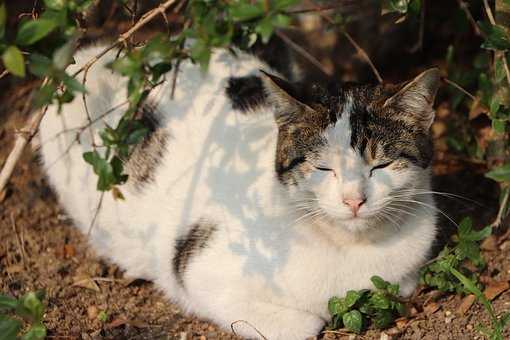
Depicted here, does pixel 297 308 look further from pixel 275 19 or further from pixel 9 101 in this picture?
pixel 9 101

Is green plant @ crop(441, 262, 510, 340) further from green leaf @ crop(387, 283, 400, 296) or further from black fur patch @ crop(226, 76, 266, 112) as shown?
black fur patch @ crop(226, 76, 266, 112)

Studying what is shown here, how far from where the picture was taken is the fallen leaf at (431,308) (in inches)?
126

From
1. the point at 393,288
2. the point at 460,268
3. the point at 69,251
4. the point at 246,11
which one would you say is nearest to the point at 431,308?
the point at 460,268

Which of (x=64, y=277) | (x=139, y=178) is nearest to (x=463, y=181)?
(x=139, y=178)

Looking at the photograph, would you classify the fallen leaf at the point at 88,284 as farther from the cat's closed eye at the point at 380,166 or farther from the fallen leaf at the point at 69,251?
the cat's closed eye at the point at 380,166

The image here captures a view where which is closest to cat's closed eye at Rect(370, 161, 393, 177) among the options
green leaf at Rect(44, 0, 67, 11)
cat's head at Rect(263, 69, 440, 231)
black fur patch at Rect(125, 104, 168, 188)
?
cat's head at Rect(263, 69, 440, 231)

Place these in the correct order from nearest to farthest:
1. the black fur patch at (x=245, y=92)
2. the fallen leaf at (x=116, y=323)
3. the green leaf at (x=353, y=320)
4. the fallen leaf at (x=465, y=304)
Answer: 1. the green leaf at (x=353, y=320)
2. the fallen leaf at (x=465, y=304)
3. the fallen leaf at (x=116, y=323)
4. the black fur patch at (x=245, y=92)

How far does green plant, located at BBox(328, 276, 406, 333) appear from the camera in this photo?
292cm

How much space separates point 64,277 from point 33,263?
20 centimetres

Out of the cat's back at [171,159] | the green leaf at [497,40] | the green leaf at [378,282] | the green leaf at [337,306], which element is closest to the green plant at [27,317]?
the cat's back at [171,159]

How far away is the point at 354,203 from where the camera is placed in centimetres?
259

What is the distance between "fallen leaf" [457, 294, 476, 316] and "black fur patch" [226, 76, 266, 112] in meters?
1.25

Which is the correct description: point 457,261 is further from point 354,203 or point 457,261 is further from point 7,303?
point 7,303

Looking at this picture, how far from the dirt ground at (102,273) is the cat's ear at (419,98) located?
871mm
